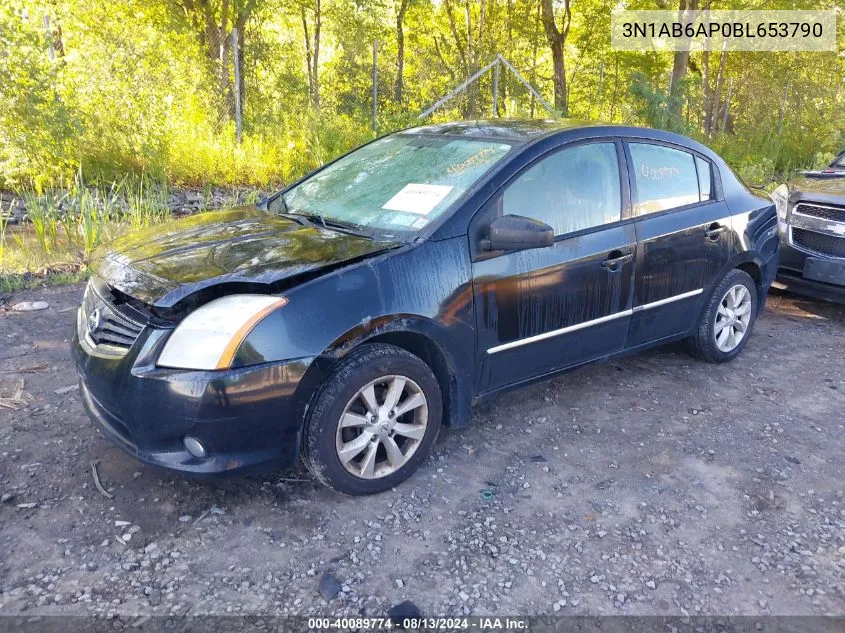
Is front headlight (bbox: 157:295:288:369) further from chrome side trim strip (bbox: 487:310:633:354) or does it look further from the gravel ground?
chrome side trim strip (bbox: 487:310:633:354)

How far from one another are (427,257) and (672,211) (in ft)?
5.93

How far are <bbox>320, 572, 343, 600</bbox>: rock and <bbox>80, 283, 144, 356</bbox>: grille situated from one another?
3.86ft

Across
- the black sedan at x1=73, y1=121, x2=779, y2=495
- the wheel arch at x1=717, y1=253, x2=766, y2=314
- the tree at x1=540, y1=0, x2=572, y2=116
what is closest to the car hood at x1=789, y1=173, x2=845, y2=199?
the wheel arch at x1=717, y1=253, x2=766, y2=314

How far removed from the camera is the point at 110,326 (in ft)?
9.09

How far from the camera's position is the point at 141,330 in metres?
2.64

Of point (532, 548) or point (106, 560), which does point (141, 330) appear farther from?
point (532, 548)

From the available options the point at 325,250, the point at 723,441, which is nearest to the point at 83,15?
the point at 325,250

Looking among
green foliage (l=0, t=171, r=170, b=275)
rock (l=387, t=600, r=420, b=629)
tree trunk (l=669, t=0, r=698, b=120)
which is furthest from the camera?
tree trunk (l=669, t=0, r=698, b=120)

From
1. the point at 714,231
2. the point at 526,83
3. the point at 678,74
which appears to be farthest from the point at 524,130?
the point at 678,74

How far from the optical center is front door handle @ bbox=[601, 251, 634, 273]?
3.59 m

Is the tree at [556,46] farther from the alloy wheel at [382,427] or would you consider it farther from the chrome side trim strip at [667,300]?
the alloy wheel at [382,427]

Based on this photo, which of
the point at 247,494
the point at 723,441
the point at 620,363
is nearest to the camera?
the point at 247,494

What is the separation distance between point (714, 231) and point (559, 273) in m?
1.40

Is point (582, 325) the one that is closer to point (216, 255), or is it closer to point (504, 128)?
point (504, 128)
